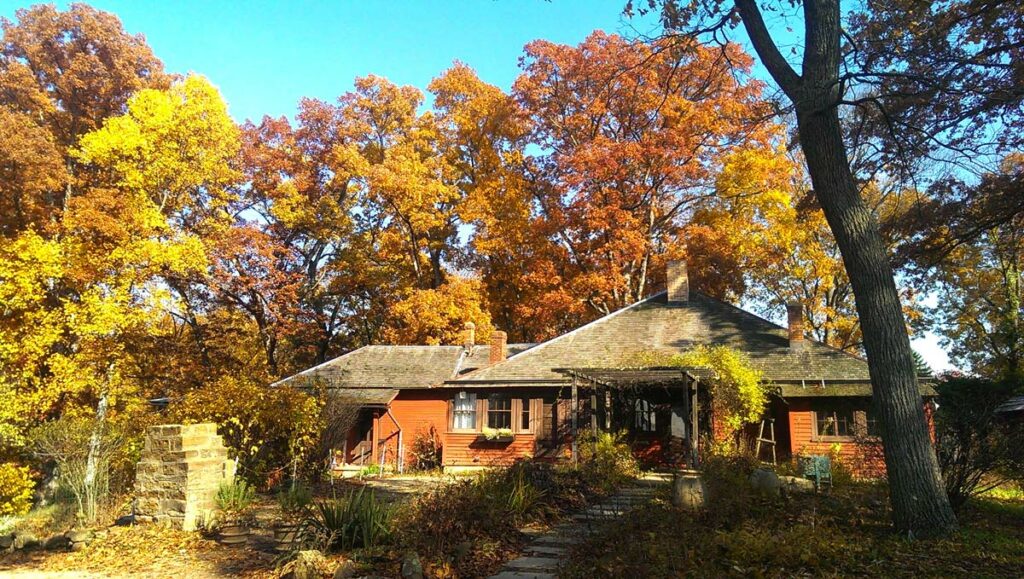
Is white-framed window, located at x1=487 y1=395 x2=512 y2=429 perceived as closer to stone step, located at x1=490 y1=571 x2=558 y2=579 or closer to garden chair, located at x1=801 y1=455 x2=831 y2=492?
garden chair, located at x1=801 y1=455 x2=831 y2=492

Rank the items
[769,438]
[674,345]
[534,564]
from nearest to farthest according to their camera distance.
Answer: [534,564] < [769,438] < [674,345]

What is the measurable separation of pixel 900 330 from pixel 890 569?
285 cm

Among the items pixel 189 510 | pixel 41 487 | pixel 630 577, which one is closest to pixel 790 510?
pixel 630 577

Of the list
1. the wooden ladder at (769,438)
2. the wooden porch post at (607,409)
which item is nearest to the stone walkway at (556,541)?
the wooden porch post at (607,409)

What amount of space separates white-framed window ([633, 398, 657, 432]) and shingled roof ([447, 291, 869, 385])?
5.22 feet

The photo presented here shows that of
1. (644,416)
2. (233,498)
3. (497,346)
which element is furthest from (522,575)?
(497,346)

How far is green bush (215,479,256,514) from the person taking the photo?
32.7ft

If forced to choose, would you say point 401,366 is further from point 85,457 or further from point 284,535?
point 284,535

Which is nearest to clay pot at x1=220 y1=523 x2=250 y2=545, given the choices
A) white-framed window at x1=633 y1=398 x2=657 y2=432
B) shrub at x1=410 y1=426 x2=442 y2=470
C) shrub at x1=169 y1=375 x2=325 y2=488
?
shrub at x1=169 y1=375 x2=325 y2=488

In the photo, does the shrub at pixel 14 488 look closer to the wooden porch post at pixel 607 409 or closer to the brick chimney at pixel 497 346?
the brick chimney at pixel 497 346

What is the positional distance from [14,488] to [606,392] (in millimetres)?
14262

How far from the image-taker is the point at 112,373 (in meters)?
17.4

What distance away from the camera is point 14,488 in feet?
44.2

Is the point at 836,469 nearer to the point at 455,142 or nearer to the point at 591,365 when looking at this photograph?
the point at 591,365
